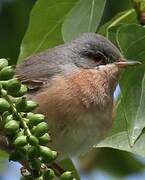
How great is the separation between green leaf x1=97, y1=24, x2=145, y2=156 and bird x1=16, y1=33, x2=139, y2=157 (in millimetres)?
470

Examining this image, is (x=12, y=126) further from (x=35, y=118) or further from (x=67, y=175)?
(x=67, y=175)

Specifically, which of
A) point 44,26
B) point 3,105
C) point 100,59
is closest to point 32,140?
point 3,105

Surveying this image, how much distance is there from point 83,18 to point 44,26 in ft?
1.38

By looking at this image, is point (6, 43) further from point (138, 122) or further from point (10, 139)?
point (10, 139)

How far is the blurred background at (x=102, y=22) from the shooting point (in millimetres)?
4328

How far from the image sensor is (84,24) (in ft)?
10.8

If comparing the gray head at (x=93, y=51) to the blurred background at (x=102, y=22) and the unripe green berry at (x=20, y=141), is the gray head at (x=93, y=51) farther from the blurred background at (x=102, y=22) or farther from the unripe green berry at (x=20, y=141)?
the unripe green berry at (x=20, y=141)

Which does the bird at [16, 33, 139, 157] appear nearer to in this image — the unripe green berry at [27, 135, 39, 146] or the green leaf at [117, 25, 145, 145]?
the green leaf at [117, 25, 145, 145]

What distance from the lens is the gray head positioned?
161 inches

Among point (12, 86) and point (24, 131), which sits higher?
point (12, 86)

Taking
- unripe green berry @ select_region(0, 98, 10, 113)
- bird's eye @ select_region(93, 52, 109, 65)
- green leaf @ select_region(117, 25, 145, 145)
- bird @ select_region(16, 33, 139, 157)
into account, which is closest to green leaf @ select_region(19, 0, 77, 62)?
bird @ select_region(16, 33, 139, 157)

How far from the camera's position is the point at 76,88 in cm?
383

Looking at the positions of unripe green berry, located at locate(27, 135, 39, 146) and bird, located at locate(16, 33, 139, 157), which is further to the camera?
bird, located at locate(16, 33, 139, 157)

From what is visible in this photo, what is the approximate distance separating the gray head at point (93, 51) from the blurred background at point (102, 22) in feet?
0.79
